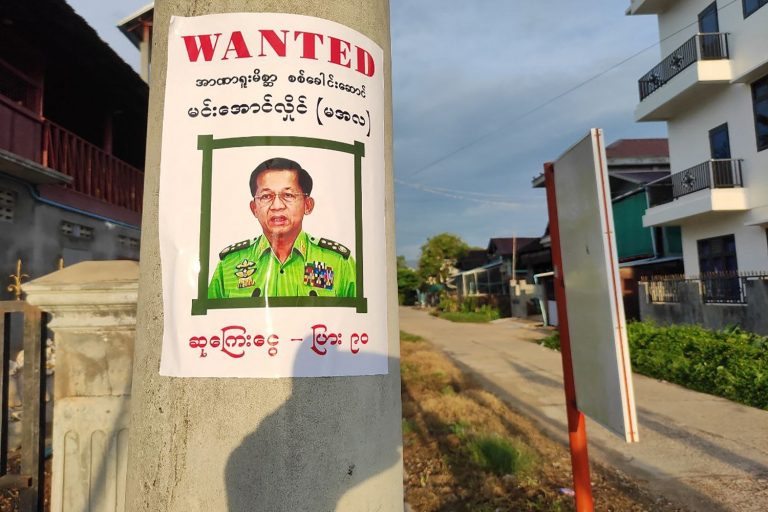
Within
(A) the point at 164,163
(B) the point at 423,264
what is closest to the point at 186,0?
(A) the point at 164,163

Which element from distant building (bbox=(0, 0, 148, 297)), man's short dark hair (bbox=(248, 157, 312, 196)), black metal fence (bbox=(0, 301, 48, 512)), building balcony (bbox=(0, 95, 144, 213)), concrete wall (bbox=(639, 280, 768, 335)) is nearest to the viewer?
man's short dark hair (bbox=(248, 157, 312, 196))

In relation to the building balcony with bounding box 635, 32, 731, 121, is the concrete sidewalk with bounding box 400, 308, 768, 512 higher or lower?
lower

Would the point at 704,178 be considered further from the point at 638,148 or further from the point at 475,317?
the point at 638,148

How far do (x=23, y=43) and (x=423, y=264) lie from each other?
126ft

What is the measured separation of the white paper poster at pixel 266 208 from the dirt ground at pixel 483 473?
8.26 feet

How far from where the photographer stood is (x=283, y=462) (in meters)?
1.37

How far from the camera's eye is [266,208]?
4.83 ft

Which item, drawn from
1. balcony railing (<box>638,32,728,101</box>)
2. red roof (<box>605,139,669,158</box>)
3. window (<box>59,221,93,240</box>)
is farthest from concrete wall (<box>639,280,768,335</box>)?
red roof (<box>605,139,669,158</box>)

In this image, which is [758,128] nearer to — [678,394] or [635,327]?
[635,327]

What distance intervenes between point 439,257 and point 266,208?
42515 millimetres

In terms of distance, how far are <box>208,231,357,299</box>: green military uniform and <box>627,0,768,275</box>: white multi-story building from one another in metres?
12.9

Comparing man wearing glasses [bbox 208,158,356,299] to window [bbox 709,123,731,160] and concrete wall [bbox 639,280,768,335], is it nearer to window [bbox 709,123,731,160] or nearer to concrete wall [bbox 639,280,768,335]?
concrete wall [bbox 639,280,768,335]

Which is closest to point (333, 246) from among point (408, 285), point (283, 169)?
point (283, 169)

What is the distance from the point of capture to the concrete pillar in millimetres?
2129
